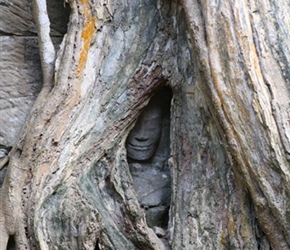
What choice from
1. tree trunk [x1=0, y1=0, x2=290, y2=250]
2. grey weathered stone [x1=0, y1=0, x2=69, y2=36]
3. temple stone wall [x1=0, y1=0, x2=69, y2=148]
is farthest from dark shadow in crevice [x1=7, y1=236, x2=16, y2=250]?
grey weathered stone [x1=0, y1=0, x2=69, y2=36]

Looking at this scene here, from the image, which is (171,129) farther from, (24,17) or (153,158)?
(24,17)

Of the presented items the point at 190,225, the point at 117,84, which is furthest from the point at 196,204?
the point at 117,84

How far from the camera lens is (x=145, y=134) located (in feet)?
4.83

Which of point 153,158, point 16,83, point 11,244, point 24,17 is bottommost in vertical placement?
point 11,244

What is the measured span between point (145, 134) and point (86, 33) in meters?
0.25

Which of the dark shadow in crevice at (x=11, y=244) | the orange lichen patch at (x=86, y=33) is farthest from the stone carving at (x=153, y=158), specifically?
the dark shadow in crevice at (x=11, y=244)

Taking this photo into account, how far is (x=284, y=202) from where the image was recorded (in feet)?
4.03

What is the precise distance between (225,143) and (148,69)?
24 centimetres

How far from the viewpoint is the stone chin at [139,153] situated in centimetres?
148

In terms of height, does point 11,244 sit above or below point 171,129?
below

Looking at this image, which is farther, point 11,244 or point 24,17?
point 24,17

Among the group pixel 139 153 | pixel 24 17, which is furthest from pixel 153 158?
pixel 24 17

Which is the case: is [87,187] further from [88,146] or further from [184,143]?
[184,143]

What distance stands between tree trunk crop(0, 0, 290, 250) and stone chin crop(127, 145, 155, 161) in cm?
5
